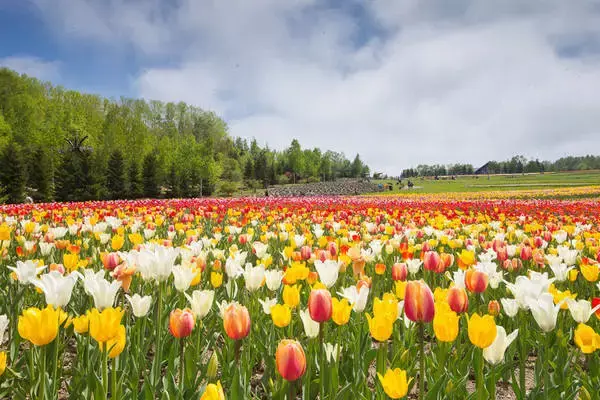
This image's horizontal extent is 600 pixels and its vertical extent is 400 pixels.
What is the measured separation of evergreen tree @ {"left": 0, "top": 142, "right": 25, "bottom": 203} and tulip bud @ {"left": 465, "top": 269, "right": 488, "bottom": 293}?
30.2m

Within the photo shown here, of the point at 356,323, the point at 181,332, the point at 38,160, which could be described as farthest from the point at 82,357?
the point at 38,160

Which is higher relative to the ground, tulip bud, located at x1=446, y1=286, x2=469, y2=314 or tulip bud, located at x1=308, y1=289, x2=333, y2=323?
tulip bud, located at x1=308, y1=289, x2=333, y2=323

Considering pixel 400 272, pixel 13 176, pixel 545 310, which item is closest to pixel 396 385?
pixel 545 310

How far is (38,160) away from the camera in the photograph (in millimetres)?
29016

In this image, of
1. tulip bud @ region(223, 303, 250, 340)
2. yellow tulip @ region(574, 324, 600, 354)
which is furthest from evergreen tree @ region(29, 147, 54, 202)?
yellow tulip @ region(574, 324, 600, 354)

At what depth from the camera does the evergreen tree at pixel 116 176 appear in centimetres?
3503

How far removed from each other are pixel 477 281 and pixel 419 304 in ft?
2.62

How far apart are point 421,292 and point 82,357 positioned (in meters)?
1.58

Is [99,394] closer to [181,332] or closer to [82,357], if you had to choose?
[181,332]

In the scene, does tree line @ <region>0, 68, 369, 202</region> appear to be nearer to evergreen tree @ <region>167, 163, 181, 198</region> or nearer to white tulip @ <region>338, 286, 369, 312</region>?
evergreen tree @ <region>167, 163, 181, 198</region>

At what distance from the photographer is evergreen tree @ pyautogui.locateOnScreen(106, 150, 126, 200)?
115ft

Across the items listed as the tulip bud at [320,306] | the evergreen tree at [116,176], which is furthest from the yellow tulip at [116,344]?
the evergreen tree at [116,176]

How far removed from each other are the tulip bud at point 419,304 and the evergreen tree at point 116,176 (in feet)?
121

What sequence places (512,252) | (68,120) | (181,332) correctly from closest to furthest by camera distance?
(181,332) → (512,252) → (68,120)
